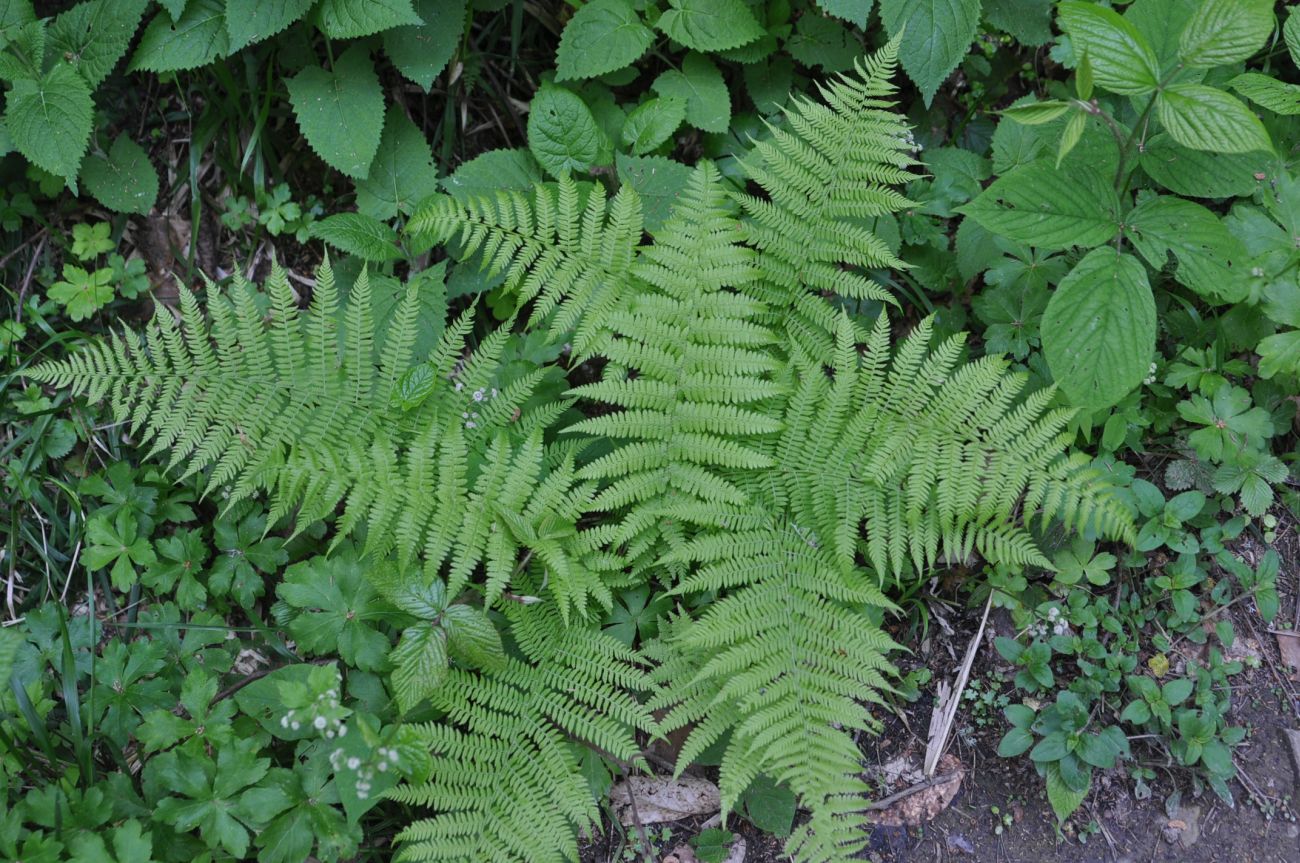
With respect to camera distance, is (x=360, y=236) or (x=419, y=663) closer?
(x=419, y=663)

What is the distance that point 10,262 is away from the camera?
4.11m

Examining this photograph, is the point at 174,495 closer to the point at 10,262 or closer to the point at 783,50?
the point at 10,262

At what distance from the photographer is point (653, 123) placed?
3.68m

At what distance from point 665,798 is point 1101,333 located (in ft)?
7.44

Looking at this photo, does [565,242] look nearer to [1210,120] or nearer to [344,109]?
[344,109]

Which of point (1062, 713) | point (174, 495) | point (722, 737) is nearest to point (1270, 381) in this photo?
point (1062, 713)

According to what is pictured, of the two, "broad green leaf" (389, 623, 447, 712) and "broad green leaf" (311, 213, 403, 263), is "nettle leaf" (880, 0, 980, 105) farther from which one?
"broad green leaf" (389, 623, 447, 712)

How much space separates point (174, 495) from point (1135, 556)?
3829 mm

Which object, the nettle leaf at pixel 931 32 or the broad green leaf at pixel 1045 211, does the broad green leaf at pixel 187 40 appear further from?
the broad green leaf at pixel 1045 211

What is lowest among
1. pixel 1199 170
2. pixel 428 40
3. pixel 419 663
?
pixel 419 663

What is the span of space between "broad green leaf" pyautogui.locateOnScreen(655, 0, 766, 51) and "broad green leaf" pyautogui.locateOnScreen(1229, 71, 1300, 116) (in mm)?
1775

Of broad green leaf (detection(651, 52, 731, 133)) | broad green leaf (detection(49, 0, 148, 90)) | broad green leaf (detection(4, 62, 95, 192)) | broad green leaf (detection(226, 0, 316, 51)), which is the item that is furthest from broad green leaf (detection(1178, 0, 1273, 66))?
broad green leaf (detection(4, 62, 95, 192))

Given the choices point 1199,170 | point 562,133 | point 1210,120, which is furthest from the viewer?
point 562,133

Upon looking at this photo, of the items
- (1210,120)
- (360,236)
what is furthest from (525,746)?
(1210,120)
